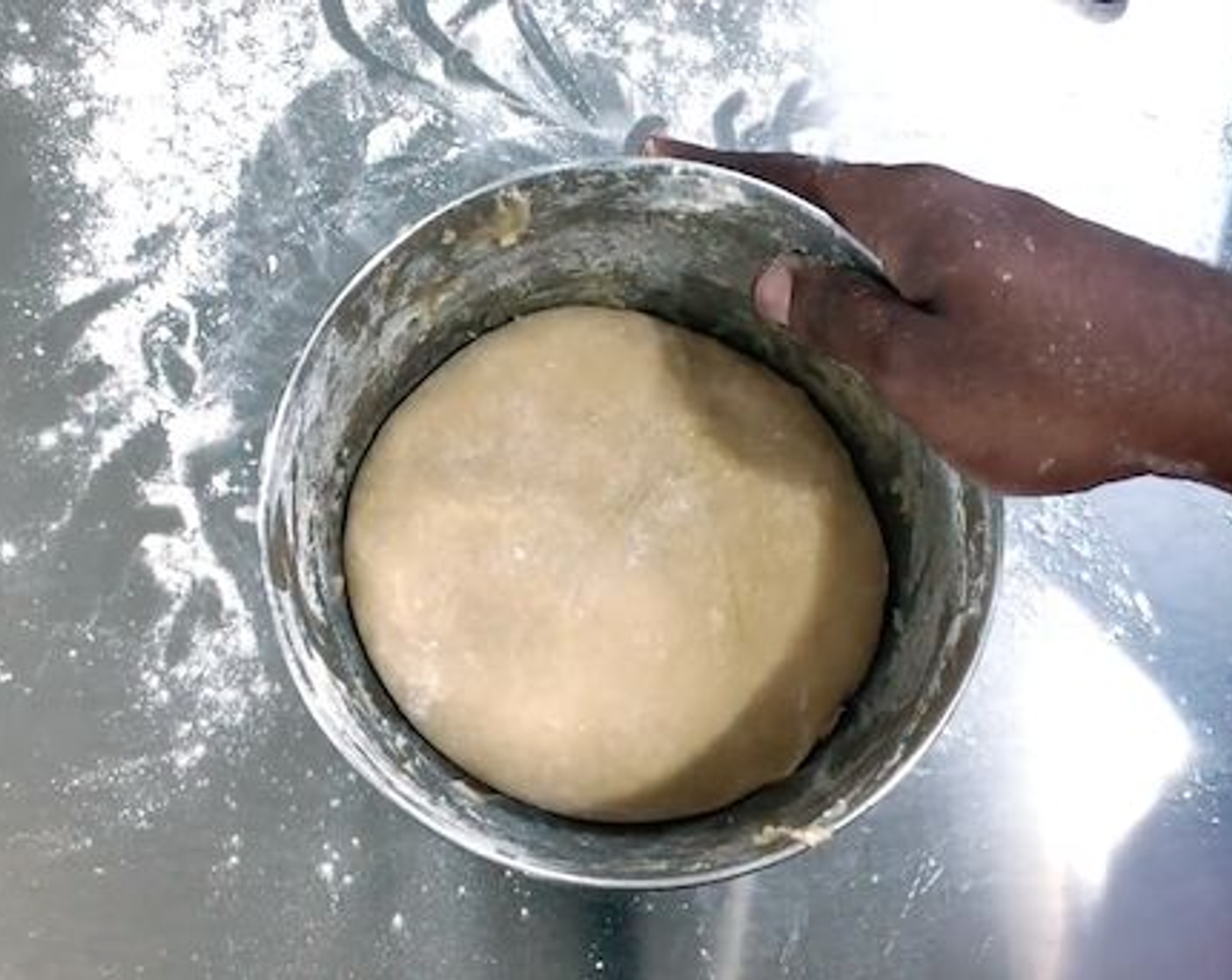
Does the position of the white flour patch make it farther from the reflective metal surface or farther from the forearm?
the forearm

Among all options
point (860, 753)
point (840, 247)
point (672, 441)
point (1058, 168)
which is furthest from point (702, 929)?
point (1058, 168)

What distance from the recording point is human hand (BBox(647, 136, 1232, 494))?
753 mm

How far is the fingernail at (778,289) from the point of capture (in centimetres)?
84

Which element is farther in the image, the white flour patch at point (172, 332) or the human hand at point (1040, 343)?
A: the white flour patch at point (172, 332)

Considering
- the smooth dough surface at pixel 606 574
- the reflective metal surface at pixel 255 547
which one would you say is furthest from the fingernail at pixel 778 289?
the reflective metal surface at pixel 255 547

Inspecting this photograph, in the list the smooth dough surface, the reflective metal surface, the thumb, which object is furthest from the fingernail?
the reflective metal surface

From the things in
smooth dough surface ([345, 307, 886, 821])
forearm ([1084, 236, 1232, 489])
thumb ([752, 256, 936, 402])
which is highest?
thumb ([752, 256, 936, 402])

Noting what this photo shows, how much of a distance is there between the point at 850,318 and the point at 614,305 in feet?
0.76

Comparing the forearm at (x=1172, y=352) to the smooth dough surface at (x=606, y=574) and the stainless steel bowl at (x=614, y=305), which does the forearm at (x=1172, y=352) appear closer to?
the stainless steel bowl at (x=614, y=305)

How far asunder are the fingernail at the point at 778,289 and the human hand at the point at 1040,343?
5cm

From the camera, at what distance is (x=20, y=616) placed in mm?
998

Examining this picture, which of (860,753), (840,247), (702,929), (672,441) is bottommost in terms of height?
(702,929)

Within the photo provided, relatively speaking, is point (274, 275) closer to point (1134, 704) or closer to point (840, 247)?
point (840, 247)

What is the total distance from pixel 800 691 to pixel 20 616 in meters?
0.46
